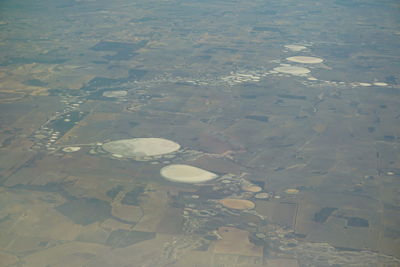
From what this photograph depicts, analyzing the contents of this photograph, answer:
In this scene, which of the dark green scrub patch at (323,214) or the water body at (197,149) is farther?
the dark green scrub patch at (323,214)

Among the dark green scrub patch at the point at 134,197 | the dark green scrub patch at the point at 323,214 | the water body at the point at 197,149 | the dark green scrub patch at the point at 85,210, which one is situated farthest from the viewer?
the dark green scrub patch at the point at 134,197

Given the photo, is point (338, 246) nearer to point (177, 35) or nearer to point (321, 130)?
point (321, 130)

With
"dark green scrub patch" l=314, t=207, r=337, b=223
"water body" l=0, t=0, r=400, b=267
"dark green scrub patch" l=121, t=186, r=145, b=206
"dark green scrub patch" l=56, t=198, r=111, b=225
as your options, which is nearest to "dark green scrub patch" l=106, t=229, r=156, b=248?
"water body" l=0, t=0, r=400, b=267

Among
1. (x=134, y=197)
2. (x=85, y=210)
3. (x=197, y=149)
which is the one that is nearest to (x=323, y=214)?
(x=134, y=197)

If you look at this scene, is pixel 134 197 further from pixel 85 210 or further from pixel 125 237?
pixel 125 237

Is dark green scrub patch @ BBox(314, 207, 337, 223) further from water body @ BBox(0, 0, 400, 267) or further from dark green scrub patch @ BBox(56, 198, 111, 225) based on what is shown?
dark green scrub patch @ BBox(56, 198, 111, 225)

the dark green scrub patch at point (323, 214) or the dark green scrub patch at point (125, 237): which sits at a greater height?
the dark green scrub patch at point (125, 237)

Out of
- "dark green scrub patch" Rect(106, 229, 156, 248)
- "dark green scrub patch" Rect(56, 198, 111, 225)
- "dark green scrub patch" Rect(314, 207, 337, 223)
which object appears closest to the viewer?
"dark green scrub patch" Rect(106, 229, 156, 248)

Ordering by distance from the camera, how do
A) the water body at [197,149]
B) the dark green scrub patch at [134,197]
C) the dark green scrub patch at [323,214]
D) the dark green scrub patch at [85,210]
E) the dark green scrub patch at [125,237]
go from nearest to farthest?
the dark green scrub patch at [125,237] < the water body at [197,149] < the dark green scrub patch at [85,210] < the dark green scrub patch at [323,214] < the dark green scrub patch at [134,197]

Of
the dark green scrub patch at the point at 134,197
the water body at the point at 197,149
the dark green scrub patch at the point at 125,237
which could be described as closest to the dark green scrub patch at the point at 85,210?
the water body at the point at 197,149

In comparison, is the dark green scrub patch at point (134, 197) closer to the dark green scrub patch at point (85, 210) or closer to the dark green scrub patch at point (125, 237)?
the dark green scrub patch at point (85, 210)

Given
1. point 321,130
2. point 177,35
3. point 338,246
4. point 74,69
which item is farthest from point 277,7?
point 338,246
